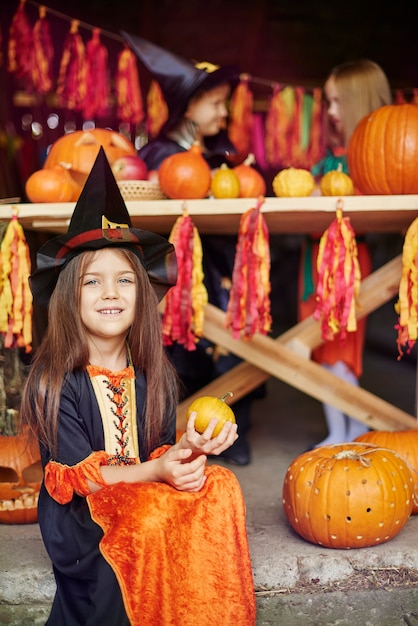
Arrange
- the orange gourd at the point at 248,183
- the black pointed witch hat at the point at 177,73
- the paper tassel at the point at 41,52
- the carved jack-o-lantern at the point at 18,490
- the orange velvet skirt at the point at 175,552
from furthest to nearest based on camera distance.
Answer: the paper tassel at the point at 41,52
the black pointed witch hat at the point at 177,73
the orange gourd at the point at 248,183
the carved jack-o-lantern at the point at 18,490
the orange velvet skirt at the point at 175,552

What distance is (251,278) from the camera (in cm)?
292

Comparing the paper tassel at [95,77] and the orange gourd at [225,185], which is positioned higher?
the paper tassel at [95,77]

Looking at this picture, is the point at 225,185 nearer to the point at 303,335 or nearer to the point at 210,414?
the point at 303,335

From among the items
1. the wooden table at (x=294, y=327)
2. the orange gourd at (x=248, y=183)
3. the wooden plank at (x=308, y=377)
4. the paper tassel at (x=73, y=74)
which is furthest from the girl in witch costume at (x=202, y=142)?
the paper tassel at (x=73, y=74)

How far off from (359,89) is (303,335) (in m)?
1.34

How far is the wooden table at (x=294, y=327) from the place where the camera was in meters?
2.92

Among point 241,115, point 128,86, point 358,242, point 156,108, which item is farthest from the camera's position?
point 241,115

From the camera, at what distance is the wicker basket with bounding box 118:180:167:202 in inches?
117

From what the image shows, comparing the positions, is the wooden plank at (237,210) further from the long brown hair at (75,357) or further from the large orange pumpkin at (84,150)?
the long brown hair at (75,357)

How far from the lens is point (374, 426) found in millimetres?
3393

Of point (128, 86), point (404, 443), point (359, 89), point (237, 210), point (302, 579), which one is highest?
point (128, 86)

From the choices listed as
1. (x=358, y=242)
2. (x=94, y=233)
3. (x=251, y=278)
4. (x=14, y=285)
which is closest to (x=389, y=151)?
(x=251, y=278)

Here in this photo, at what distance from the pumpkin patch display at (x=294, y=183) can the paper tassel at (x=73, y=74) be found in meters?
2.98

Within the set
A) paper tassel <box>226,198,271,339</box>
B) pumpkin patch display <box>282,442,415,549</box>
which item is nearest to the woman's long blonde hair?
paper tassel <box>226,198,271,339</box>
